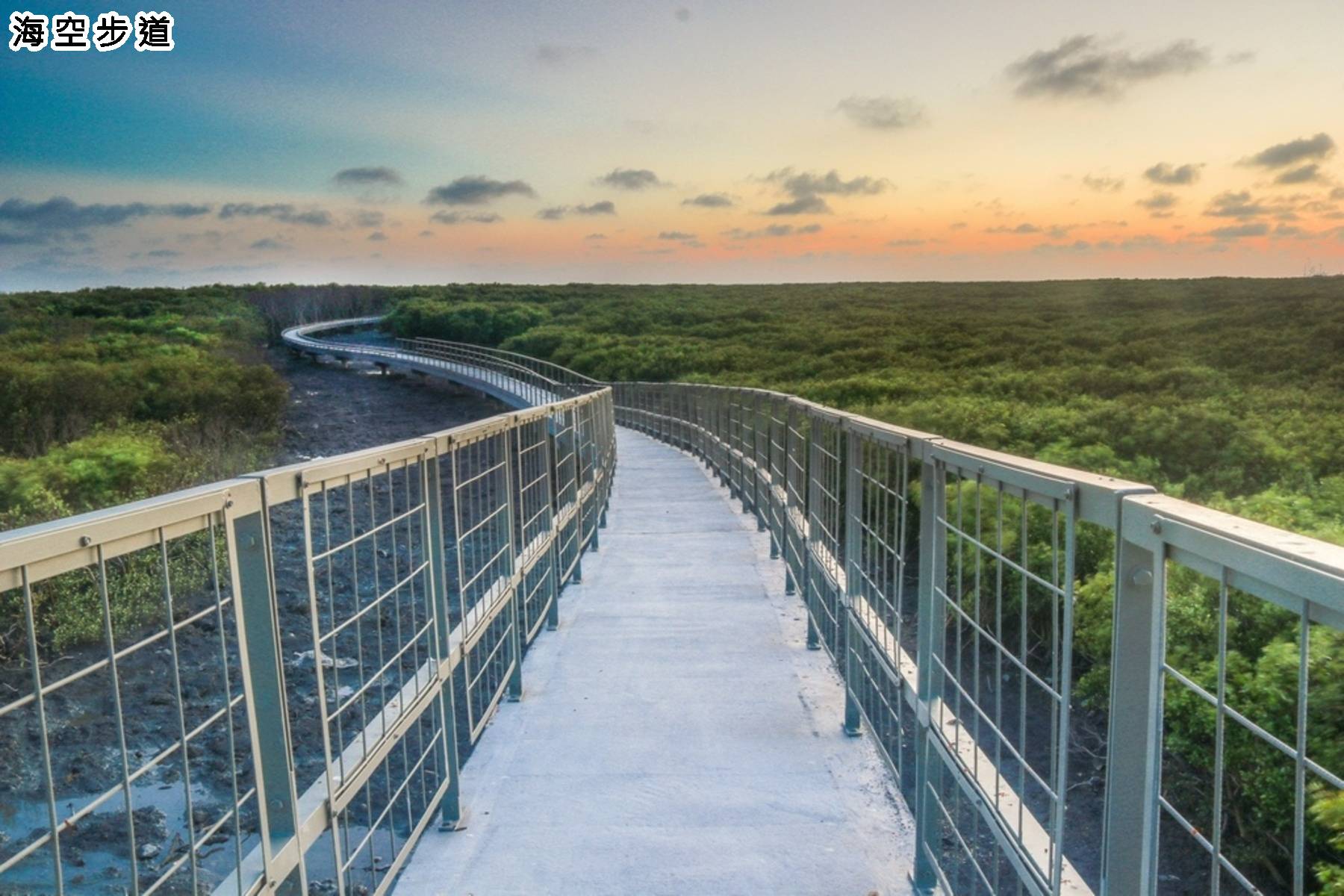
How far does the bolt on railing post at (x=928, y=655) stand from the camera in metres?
3.38

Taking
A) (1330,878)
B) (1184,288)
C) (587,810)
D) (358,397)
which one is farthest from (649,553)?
(1184,288)

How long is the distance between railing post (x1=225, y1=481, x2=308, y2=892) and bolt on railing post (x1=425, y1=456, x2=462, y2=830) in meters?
1.40

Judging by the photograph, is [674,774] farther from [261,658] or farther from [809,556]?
[261,658]

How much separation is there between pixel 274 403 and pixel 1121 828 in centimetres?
3537

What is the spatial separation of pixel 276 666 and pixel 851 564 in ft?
10.5

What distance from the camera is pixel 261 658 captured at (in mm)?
2512

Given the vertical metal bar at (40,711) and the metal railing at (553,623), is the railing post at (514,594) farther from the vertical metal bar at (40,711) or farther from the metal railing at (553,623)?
the vertical metal bar at (40,711)

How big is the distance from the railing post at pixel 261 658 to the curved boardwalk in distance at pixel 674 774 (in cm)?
142

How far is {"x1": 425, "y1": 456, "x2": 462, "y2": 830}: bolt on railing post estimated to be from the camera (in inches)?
160

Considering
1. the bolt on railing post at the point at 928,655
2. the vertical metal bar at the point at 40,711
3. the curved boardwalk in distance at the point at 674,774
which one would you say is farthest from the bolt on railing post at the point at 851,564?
the vertical metal bar at the point at 40,711

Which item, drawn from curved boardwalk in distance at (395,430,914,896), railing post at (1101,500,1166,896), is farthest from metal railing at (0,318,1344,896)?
curved boardwalk in distance at (395,430,914,896)

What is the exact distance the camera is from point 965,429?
13867mm

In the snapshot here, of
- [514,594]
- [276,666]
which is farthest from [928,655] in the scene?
[514,594]

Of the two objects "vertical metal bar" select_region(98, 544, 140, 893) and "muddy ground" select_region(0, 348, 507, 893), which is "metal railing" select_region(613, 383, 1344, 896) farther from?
"muddy ground" select_region(0, 348, 507, 893)
